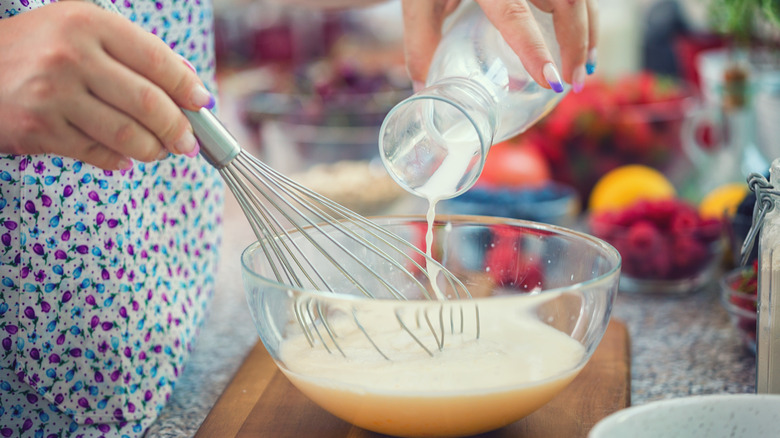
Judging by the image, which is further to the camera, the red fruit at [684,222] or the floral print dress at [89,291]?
the red fruit at [684,222]

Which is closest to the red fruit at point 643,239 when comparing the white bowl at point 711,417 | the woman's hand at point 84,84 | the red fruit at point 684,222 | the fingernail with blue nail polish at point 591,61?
the red fruit at point 684,222

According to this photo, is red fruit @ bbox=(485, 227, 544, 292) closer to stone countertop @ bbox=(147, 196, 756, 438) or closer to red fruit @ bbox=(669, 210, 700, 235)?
stone countertop @ bbox=(147, 196, 756, 438)

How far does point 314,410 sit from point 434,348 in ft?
0.36

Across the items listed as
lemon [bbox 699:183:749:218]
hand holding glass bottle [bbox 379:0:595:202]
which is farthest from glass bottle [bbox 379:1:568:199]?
lemon [bbox 699:183:749:218]

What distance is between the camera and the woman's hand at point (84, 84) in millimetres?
404

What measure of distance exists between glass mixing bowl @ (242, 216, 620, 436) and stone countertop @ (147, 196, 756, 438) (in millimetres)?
151

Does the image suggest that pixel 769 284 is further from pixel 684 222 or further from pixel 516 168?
pixel 516 168

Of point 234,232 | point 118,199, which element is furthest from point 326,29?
Result: point 118,199

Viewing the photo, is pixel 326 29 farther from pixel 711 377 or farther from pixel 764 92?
pixel 711 377

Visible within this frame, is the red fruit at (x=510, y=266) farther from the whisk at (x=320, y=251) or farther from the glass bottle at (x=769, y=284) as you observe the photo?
the glass bottle at (x=769, y=284)

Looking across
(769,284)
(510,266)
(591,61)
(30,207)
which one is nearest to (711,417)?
(769,284)

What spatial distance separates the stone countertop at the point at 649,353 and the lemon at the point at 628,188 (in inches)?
7.6

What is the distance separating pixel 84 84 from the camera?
16.1 inches

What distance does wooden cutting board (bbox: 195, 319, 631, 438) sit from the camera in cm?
55
